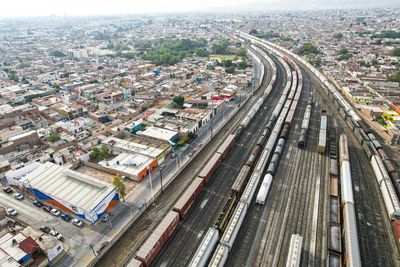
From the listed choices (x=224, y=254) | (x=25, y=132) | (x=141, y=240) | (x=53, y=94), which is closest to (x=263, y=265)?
(x=224, y=254)

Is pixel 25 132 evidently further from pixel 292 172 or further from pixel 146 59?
pixel 146 59

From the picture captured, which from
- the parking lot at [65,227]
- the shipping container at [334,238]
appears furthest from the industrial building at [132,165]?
the shipping container at [334,238]

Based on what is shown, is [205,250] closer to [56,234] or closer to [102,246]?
[102,246]

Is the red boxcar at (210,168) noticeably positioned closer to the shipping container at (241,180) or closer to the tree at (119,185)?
the shipping container at (241,180)

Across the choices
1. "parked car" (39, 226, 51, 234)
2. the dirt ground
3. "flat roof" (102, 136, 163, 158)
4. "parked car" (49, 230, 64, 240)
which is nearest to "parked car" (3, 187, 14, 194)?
the dirt ground

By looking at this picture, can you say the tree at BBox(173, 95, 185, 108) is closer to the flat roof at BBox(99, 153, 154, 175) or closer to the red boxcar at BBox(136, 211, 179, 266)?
the flat roof at BBox(99, 153, 154, 175)
